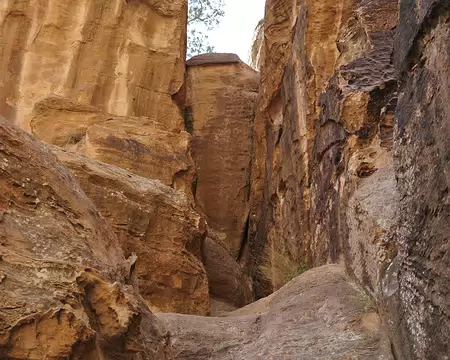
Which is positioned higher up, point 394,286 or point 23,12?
point 23,12

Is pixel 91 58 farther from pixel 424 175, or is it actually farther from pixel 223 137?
pixel 424 175

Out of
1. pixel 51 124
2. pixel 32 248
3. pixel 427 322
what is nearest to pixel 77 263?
pixel 32 248

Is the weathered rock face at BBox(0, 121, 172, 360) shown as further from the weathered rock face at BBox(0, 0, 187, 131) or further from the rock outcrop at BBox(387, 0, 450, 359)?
the weathered rock face at BBox(0, 0, 187, 131)

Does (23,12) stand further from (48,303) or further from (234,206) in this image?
(48,303)

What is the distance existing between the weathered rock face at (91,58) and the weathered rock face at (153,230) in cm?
632

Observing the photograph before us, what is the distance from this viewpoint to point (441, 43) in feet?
12.7

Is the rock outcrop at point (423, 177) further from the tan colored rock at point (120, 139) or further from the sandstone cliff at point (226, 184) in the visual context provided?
the tan colored rock at point (120, 139)

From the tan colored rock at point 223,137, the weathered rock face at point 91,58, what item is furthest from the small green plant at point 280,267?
the weathered rock face at point 91,58

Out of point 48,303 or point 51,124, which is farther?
point 51,124

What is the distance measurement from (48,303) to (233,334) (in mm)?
2526

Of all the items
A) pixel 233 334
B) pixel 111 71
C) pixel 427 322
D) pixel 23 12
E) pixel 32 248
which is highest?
pixel 23 12

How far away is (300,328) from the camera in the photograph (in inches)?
221

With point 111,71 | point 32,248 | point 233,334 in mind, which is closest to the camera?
point 32,248

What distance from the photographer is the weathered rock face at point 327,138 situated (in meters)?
6.39
